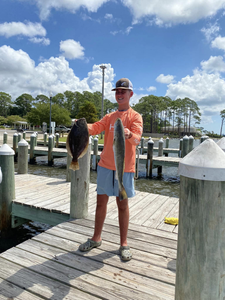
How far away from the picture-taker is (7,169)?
187 inches

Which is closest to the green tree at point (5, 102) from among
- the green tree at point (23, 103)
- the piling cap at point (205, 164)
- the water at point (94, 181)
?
→ the green tree at point (23, 103)

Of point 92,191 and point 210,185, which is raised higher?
point 210,185

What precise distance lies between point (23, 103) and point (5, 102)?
7056 millimetres

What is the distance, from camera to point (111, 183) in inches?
116

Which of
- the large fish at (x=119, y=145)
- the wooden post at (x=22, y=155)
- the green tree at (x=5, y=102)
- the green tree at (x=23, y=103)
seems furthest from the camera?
the green tree at (x=23, y=103)

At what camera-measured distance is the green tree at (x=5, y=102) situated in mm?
91688

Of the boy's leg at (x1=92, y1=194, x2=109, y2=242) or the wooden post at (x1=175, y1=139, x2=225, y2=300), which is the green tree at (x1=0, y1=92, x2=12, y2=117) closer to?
the boy's leg at (x1=92, y1=194, x2=109, y2=242)

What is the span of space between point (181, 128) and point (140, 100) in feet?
68.0

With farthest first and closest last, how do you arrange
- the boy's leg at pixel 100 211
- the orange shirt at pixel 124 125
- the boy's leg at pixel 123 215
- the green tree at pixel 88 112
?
the green tree at pixel 88 112
the boy's leg at pixel 100 211
the boy's leg at pixel 123 215
the orange shirt at pixel 124 125

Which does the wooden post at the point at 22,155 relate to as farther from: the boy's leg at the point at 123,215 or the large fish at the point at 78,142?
the large fish at the point at 78,142

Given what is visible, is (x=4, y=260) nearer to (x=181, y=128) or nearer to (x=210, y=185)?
(x=210, y=185)

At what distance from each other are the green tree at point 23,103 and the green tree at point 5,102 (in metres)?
3.14

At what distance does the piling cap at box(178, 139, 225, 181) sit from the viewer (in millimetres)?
1297

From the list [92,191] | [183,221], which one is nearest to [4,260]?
[183,221]
